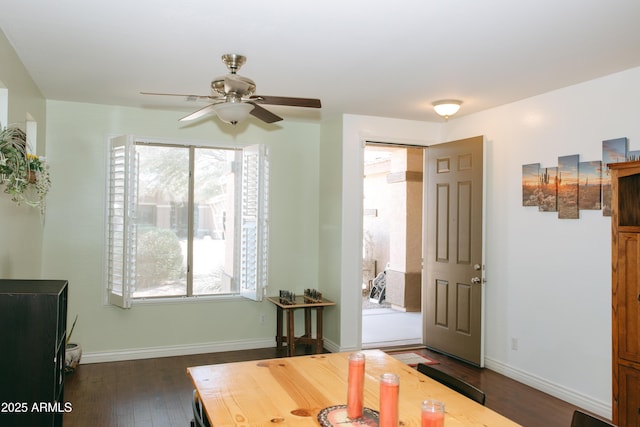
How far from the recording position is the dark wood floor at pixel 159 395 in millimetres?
3459

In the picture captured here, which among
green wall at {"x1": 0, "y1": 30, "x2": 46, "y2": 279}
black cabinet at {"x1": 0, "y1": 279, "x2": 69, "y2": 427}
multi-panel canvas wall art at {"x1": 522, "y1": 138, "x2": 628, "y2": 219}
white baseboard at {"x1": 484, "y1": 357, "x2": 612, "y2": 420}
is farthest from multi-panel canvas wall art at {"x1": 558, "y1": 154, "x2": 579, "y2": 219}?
green wall at {"x1": 0, "y1": 30, "x2": 46, "y2": 279}

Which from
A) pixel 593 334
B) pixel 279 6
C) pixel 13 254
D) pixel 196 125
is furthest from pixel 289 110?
pixel 593 334

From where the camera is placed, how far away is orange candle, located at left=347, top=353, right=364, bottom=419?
5.49 ft

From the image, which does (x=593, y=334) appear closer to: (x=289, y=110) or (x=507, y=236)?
(x=507, y=236)

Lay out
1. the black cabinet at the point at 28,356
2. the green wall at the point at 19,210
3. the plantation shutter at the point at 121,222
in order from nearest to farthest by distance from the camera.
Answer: the black cabinet at the point at 28,356 < the green wall at the point at 19,210 < the plantation shutter at the point at 121,222

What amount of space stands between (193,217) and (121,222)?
2.50 ft

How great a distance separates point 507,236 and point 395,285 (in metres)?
3.71

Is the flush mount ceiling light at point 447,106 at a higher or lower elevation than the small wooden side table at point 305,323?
higher

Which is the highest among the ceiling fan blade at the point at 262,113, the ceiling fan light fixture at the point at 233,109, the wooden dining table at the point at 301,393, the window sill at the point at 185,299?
the ceiling fan blade at the point at 262,113

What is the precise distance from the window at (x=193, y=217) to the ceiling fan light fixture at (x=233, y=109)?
242 cm

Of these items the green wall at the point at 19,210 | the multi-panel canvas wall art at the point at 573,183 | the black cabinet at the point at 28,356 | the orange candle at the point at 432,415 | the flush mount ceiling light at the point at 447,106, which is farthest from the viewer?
the flush mount ceiling light at the point at 447,106

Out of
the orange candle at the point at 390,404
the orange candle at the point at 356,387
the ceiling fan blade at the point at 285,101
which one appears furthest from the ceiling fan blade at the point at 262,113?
the orange candle at the point at 390,404

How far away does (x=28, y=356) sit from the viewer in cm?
214

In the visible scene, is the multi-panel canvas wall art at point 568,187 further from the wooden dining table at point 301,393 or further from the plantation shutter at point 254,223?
the plantation shutter at point 254,223
